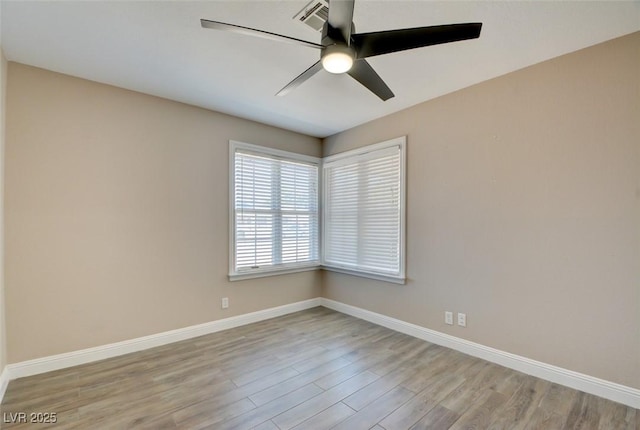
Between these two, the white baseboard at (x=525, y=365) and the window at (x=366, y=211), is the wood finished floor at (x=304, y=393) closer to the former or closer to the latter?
the white baseboard at (x=525, y=365)

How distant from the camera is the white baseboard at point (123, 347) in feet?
7.85

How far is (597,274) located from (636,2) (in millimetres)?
1769

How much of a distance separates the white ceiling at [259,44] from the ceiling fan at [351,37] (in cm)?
39

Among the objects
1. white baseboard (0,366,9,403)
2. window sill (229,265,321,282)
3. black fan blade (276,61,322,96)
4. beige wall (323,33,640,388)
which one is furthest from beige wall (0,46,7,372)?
beige wall (323,33,640,388)

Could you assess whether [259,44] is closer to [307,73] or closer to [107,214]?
[307,73]

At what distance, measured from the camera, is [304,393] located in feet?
7.22

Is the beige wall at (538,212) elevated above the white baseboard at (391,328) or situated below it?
above

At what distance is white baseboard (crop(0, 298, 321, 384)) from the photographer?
7.85 ft

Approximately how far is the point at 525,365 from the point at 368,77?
8.73 ft

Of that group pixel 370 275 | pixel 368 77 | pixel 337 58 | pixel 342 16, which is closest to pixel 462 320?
pixel 370 275

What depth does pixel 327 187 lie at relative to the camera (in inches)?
174

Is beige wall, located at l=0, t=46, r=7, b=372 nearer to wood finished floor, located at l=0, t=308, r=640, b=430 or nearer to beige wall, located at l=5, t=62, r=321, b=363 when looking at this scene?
beige wall, located at l=5, t=62, r=321, b=363

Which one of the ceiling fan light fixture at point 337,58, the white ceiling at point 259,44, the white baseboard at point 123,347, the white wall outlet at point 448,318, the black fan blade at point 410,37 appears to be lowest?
the white baseboard at point 123,347

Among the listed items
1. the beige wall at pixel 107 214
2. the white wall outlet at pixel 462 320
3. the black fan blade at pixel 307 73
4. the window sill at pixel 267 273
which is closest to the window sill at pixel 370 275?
the window sill at pixel 267 273
